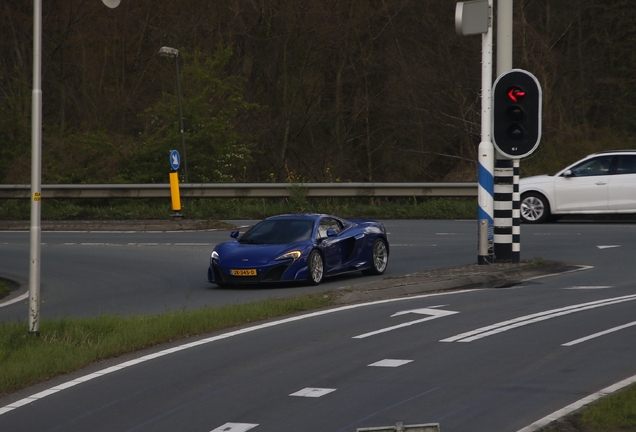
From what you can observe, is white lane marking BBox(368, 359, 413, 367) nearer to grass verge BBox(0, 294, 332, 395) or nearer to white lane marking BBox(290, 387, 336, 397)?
white lane marking BBox(290, 387, 336, 397)

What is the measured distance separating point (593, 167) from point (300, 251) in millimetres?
11343

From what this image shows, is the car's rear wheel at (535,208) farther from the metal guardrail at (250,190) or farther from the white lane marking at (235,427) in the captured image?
the white lane marking at (235,427)

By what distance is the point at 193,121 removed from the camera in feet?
124

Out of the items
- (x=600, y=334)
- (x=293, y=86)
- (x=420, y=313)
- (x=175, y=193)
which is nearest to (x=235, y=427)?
(x=600, y=334)

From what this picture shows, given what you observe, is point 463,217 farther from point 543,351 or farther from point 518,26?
point 543,351

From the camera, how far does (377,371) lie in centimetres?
885

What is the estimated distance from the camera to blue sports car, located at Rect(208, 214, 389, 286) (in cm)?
1614

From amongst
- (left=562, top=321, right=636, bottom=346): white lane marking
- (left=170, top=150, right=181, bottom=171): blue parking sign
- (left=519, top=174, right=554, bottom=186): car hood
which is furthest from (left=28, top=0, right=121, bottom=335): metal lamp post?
(left=170, top=150, right=181, bottom=171): blue parking sign

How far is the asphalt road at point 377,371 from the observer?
736 centimetres

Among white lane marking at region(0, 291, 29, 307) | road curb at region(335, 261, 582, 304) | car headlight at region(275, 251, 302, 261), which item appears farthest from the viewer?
car headlight at region(275, 251, 302, 261)

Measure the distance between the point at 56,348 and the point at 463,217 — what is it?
60.8 ft

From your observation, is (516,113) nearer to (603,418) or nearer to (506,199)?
(506,199)

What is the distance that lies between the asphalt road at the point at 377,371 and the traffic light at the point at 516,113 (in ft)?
12.5

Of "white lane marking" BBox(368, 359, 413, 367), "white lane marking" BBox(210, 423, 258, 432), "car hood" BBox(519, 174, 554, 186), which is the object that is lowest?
Answer: "white lane marking" BBox(210, 423, 258, 432)
